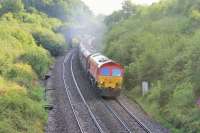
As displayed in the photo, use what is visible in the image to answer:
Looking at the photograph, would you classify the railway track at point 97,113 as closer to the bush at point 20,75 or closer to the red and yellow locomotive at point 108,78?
the red and yellow locomotive at point 108,78

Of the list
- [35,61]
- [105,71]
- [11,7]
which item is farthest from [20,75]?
[11,7]

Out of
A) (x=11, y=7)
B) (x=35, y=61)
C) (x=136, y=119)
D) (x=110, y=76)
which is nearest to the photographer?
(x=136, y=119)

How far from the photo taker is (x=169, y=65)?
31.4 m

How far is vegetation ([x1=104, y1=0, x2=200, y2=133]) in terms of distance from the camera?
83.7ft

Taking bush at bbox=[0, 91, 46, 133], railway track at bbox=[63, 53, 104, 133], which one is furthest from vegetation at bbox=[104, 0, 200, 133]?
bush at bbox=[0, 91, 46, 133]

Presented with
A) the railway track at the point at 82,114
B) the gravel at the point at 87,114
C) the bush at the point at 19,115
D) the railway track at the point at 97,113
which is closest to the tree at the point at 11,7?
the gravel at the point at 87,114

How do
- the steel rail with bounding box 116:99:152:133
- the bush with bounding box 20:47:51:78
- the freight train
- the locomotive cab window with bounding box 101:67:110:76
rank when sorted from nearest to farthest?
the steel rail with bounding box 116:99:152:133 → the freight train → the locomotive cab window with bounding box 101:67:110:76 → the bush with bounding box 20:47:51:78

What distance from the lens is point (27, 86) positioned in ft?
108

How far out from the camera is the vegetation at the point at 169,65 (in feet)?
83.7

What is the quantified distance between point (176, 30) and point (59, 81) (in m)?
12.5

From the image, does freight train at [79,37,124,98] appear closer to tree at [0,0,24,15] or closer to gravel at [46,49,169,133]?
gravel at [46,49,169,133]

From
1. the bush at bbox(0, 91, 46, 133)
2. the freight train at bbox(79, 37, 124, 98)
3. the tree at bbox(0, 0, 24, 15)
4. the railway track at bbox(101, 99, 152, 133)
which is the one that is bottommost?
the railway track at bbox(101, 99, 152, 133)

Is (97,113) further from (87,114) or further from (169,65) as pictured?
(169,65)

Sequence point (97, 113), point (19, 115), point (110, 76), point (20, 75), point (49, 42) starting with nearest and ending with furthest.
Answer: point (19, 115)
point (97, 113)
point (110, 76)
point (20, 75)
point (49, 42)
